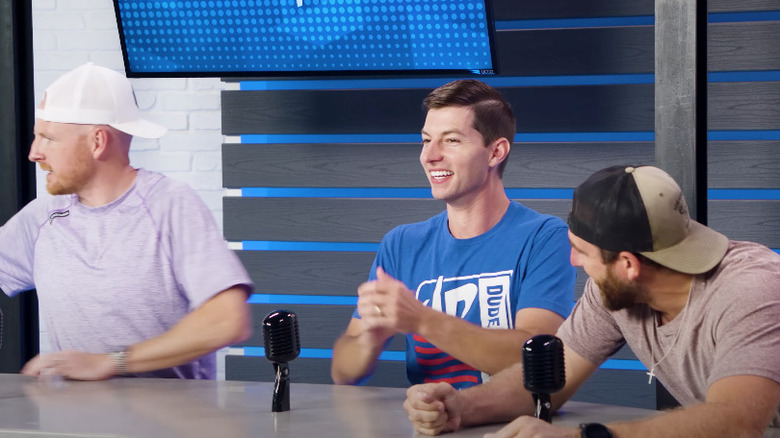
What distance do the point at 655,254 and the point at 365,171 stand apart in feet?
6.50

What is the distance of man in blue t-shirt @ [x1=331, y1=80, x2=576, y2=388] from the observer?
223cm

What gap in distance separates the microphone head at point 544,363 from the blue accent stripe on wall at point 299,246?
2.13 m

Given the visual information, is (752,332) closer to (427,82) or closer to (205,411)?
(205,411)

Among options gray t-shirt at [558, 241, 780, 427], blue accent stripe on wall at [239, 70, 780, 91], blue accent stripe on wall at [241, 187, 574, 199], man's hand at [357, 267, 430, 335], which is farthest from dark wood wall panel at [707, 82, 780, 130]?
man's hand at [357, 267, 430, 335]

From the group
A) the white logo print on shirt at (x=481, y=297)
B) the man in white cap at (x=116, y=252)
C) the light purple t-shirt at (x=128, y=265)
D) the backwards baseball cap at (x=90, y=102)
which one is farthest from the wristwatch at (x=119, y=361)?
the white logo print on shirt at (x=481, y=297)

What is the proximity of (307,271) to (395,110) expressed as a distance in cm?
69

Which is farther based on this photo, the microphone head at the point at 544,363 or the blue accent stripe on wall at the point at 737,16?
the blue accent stripe on wall at the point at 737,16

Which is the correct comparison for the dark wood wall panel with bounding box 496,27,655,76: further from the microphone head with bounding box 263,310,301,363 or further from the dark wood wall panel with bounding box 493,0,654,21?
the microphone head with bounding box 263,310,301,363

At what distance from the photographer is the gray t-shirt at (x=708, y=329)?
1659 millimetres

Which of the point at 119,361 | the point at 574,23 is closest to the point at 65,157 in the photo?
the point at 119,361

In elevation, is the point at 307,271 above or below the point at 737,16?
below

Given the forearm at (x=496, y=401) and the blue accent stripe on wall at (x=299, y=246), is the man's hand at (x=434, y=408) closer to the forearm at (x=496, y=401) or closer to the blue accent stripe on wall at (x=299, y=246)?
the forearm at (x=496, y=401)

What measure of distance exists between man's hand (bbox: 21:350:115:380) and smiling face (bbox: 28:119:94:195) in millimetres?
520

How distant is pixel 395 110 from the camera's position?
362 cm
